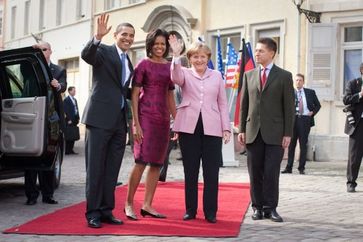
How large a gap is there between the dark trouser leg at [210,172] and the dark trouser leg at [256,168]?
0.44 metres

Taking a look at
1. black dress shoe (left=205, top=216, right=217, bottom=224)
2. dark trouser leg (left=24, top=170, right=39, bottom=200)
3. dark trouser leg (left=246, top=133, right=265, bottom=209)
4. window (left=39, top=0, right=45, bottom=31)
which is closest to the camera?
Result: black dress shoe (left=205, top=216, right=217, bottom=224)

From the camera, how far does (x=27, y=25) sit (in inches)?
1394

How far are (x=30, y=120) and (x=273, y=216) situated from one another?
10.2 ft

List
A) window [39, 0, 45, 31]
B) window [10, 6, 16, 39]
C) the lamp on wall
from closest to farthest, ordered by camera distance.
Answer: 1. the lamp on wall
2. window [39, 0, 45, 31]
3. window [10, 6, 16, 39]

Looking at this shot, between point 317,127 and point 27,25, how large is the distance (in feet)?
73.7

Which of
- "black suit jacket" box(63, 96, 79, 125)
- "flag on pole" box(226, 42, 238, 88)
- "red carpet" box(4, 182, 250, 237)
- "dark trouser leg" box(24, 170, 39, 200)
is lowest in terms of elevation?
"red carpet" box(4, 182, 250, 237)

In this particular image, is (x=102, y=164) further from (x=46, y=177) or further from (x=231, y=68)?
(x=231, y=68)

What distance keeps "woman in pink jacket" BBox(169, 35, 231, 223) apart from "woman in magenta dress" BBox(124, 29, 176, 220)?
0.17m

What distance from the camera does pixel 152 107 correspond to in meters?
6.82

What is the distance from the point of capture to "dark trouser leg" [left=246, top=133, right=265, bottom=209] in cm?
712

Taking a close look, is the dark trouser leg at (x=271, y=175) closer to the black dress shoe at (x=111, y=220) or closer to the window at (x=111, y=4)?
the black dress shoe at (x=111, y=220)

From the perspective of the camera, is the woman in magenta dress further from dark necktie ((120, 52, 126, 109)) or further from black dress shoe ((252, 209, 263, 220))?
black dress shoe ((252, 209, 263, 220))

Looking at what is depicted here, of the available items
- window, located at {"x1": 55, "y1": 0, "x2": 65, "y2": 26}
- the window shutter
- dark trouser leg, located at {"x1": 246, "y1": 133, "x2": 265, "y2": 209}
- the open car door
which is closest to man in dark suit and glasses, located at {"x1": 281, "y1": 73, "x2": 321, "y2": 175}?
the window shutter

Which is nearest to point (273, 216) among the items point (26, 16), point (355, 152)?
point (355, 152)
